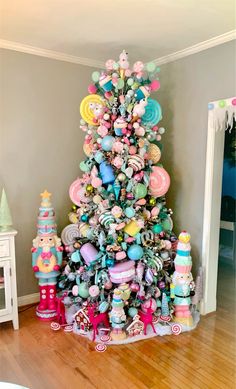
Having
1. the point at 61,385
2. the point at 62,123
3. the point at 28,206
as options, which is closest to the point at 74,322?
the point at 61,385

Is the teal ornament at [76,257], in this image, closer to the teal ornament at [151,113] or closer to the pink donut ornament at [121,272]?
the pink donut ornament at [121,272]

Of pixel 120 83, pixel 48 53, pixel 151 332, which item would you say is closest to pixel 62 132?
pixel 48 53

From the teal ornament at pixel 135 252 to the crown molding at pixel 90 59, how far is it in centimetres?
184

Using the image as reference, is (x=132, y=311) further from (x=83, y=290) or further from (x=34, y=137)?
(x=34, y=137)

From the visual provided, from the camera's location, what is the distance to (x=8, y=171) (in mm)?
2914

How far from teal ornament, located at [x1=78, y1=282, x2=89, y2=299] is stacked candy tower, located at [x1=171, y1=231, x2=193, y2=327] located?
75 centimetres

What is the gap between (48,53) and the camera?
297cm

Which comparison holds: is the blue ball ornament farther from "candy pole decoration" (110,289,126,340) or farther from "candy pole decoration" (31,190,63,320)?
"candy pole decoration" (110,289,126,340)

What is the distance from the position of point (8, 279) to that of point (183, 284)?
1.47 meters

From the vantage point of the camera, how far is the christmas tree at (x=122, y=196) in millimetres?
2568

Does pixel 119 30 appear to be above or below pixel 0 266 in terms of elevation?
above

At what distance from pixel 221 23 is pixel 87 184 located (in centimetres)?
163

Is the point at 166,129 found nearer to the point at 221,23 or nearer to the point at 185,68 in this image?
the point at 185,68

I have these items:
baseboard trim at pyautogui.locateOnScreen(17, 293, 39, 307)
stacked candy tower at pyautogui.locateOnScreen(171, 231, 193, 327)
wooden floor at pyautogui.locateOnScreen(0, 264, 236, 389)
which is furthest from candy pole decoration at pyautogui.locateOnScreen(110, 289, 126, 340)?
baseboard trim at pyautogui.locateOnScreen(17, 293, 39, 307)
